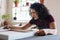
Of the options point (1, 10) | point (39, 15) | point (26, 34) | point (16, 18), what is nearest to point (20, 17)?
point (16, 18)

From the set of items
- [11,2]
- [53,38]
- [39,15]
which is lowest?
[53,38]

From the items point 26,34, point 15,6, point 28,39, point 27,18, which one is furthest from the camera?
point 15,6

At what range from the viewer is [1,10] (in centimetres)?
480

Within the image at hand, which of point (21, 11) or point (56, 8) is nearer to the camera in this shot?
point (56, 8)

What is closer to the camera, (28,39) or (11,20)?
(28,39)

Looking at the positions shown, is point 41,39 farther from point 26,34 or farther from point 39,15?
point 39,15

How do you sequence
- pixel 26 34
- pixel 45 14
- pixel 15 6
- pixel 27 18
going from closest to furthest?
pixel 26 34 → pixel 45 14 → pixel 27 18 → pixel 15 6

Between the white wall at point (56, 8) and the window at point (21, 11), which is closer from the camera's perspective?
the white wall at point (56, 8)

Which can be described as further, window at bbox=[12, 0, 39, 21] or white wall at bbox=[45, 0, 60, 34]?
window at bbox=[12, 0, 39, 21]

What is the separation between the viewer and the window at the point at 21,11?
4410 millimetres

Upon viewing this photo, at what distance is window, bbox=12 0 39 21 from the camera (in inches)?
174

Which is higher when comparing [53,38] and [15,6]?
[15,6]

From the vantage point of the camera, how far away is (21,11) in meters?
4.57

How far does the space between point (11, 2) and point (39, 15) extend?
279 cm
